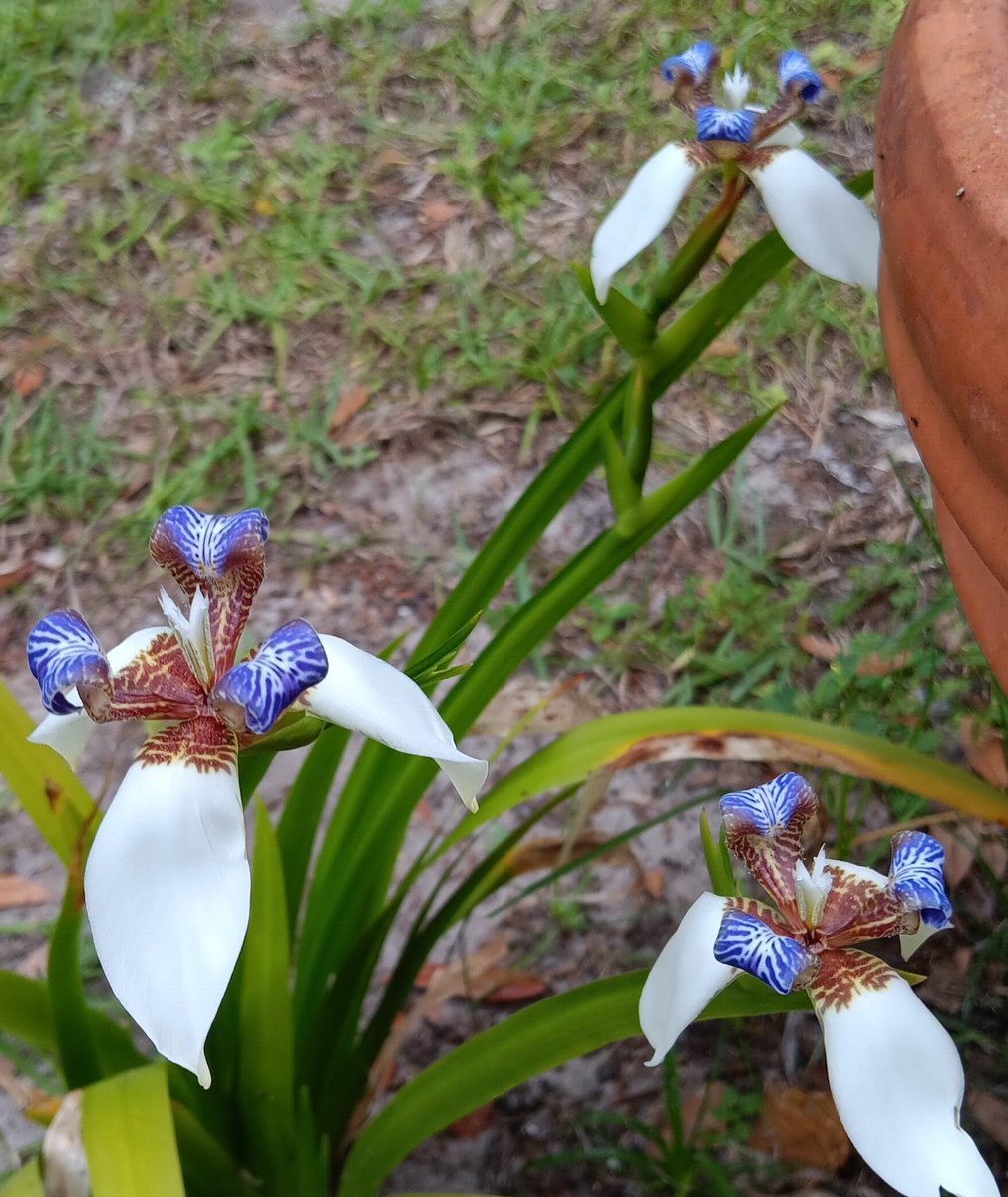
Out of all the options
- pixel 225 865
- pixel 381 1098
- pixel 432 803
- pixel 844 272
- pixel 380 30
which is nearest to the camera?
pixel 225 865

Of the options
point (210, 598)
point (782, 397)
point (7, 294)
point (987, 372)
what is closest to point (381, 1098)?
point (210, 598)

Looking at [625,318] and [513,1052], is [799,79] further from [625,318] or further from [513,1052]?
[513,1052]

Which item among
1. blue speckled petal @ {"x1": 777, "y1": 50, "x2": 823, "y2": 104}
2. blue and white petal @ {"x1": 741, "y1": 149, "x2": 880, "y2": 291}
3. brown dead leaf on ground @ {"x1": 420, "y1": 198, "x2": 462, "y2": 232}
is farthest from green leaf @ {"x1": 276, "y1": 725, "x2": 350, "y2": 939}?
brown dead leaf on ground @ {"x1": 420, "y1": 198, "x2": 462, "y2": 232}

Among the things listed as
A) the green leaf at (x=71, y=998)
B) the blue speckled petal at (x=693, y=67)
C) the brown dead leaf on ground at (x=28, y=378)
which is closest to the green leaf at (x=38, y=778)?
the green leaf at (x=71, y=998)

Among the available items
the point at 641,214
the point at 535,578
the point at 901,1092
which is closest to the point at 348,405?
the point at 535,578

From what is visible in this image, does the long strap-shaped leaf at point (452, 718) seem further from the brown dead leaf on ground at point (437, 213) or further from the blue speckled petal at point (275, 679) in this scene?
the brown dead leaf on ground at point (437, 213)

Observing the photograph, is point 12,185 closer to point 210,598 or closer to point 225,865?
point 210,598
